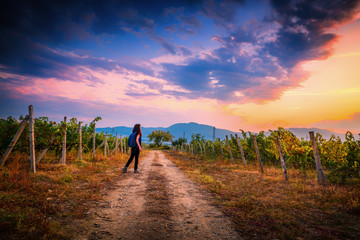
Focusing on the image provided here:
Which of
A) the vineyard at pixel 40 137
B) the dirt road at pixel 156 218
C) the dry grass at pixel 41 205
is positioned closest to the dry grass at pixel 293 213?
the dirt road at pixel 156 218

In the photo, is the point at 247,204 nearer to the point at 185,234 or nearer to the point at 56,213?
the point at 185,234

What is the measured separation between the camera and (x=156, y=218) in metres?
3.36

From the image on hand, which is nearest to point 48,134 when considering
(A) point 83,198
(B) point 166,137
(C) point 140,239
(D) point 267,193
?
(A) point 83,198

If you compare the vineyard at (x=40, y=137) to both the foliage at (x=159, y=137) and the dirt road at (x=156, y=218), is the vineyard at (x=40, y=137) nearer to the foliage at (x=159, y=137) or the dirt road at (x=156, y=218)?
the dirt road at (x=156, y=218)

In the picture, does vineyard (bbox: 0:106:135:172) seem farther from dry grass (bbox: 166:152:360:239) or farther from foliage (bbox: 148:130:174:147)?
foliage (bbox: 148:130:174:147)

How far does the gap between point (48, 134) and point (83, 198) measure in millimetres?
5813

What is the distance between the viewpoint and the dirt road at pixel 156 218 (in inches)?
109

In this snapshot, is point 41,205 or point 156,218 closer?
point 156,218

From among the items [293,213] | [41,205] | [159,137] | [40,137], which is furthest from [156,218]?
[159,137]

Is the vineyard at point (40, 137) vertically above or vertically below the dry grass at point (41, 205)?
above

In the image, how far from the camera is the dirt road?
2.78 m

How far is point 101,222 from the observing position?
3.14 metres

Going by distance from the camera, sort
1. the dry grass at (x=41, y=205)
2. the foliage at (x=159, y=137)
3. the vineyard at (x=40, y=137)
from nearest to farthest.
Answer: the dry grass at (x=41, y=205) → the vineyard at (x=40, y=137) → the foliage at (x=159, y=137)

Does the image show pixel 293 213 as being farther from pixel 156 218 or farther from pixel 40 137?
pixel 40 137
